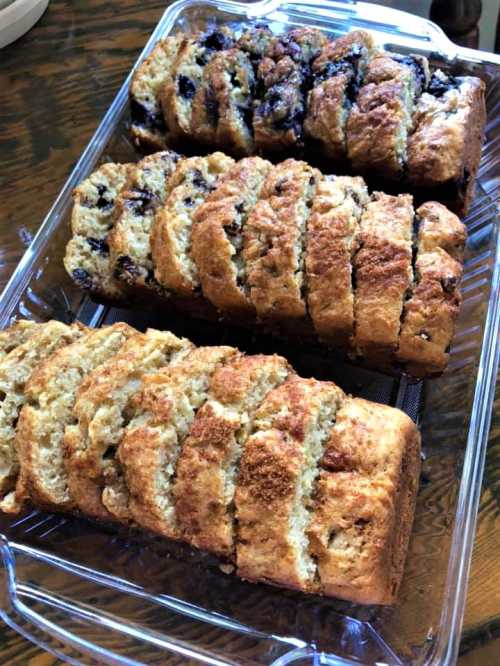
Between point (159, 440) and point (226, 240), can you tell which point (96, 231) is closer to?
point (226, 240)

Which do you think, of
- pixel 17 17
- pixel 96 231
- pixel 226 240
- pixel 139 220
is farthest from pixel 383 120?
pixel 17 17

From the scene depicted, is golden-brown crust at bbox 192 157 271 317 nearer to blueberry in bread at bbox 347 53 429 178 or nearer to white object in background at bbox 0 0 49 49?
blueberry in bread at bbox 347 53 429 178

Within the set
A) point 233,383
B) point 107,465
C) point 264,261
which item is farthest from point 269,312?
point 107,465

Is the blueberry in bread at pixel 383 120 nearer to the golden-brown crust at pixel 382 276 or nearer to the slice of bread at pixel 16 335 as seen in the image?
the golden-brown crust at pixel 382 276

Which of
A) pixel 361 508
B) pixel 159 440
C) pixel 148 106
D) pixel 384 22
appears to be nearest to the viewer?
pixel 361 508

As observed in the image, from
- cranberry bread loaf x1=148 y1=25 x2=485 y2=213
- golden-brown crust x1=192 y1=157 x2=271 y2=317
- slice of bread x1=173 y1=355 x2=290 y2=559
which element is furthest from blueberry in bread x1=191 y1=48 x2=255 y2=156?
slice of bread x1=173 y1=355 x2=290 y2=559

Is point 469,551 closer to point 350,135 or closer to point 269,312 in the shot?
point 269,312
